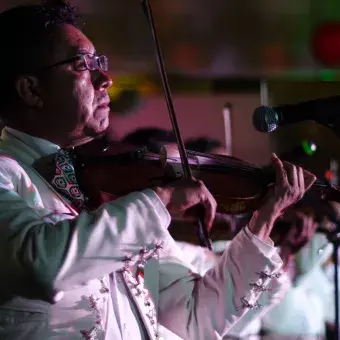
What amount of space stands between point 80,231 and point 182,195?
212mm

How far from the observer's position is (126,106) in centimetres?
386

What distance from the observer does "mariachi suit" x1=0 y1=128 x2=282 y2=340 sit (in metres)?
1.05

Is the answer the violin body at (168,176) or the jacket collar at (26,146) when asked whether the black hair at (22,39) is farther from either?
the violin body at (168,176)

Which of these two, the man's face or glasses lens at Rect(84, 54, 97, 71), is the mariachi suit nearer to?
the man's face

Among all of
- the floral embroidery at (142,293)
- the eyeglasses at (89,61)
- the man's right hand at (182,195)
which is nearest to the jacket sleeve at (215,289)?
the floral embroidery at (142,293)

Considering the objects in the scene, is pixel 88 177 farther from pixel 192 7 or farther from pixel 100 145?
pixel 192 7

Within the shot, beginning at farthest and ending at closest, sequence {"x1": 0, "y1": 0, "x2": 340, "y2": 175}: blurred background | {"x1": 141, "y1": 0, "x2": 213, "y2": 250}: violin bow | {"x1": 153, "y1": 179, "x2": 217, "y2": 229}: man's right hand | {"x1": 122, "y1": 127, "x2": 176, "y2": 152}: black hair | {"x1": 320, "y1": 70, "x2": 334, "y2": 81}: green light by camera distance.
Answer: {"x1": 320, "y1": 70, "x2": 334, "y2": 81}: green light, {"x1": 0, "y1": 0, "x2": 340, "y2": 175}: blurred background, {"x1": 122, "y1": 127, "x2": 176, "y2": 152}: black hair, {"x1": 141, "y1": 0, "x2": 213, "y2": 250}: violin bow, {"x1": 153, "y1": 179, "x2": 217, "y2": 229}: man's right hand

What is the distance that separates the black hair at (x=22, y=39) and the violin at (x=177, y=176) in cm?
25

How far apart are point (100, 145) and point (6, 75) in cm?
32

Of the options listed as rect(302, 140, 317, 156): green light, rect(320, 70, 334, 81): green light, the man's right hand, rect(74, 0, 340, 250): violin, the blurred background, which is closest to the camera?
the man's right hand

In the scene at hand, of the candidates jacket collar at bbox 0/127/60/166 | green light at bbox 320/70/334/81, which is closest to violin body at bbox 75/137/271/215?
jacket collar at bbox 0/127/60/166

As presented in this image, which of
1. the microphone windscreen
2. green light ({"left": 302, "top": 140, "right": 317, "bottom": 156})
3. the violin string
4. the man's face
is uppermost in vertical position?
the man's face

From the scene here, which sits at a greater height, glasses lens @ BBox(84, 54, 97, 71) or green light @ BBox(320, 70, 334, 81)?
green light @ BBox(320, 70, 334, 81)

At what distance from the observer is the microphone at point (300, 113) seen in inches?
45.7
